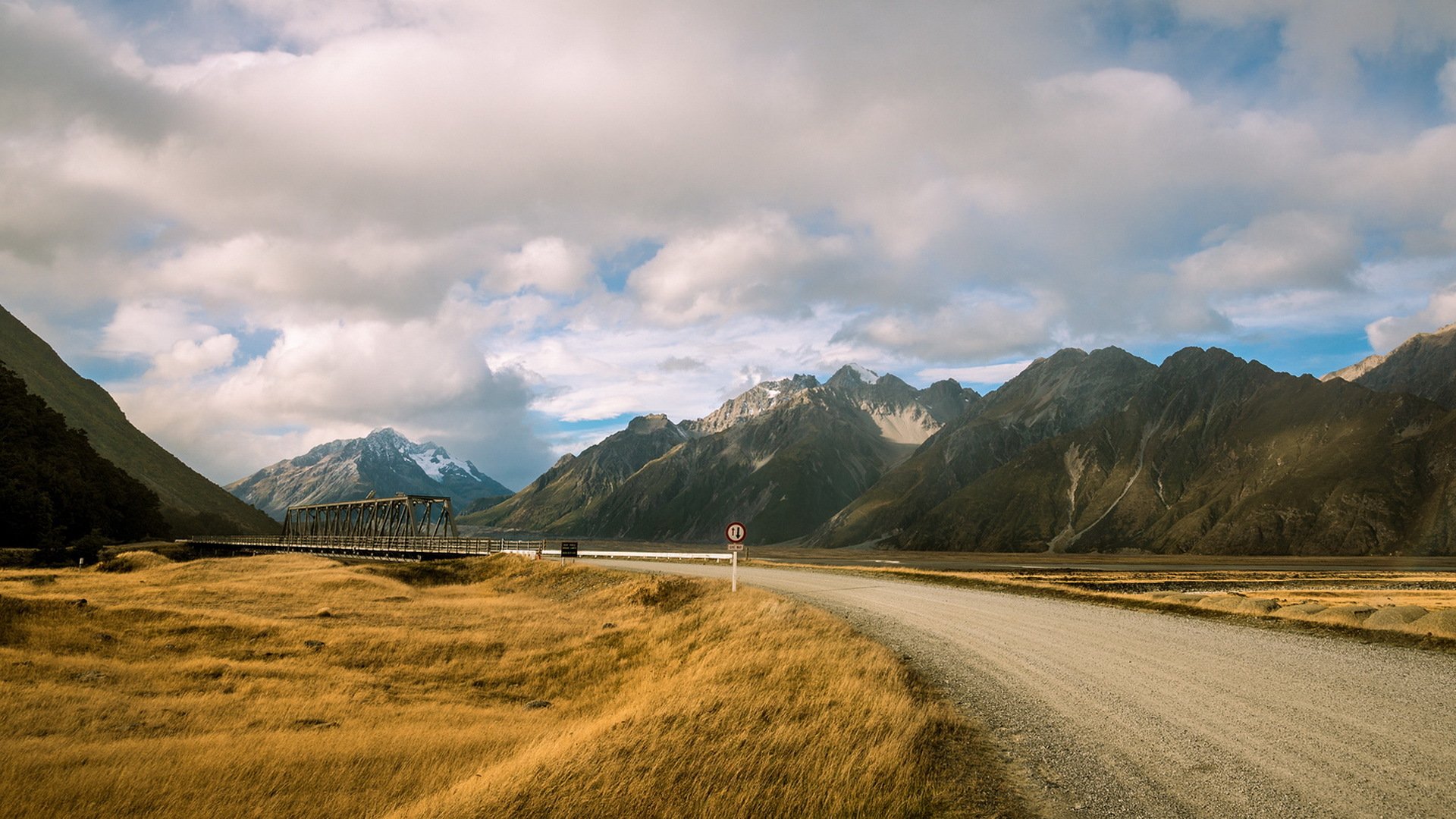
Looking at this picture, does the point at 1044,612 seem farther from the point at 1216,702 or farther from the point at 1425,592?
the point at 1425,592

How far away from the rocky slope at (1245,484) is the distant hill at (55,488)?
156987mm

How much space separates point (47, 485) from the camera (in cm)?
7894

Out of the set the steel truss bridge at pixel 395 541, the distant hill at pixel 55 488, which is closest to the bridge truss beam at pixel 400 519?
the steel truss bridge at pixel 395 541

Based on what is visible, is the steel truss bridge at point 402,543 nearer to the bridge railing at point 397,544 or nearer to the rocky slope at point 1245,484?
the bridge railing at point 397,544

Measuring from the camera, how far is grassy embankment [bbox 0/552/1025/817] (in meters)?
8.73

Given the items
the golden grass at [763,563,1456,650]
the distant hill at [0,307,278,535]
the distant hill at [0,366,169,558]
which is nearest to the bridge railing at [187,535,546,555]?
the distant hill at [0,366,169,558]

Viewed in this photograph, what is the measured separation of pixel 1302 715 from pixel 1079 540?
170m

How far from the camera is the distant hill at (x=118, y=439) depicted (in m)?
158

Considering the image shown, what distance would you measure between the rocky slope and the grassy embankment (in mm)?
142539

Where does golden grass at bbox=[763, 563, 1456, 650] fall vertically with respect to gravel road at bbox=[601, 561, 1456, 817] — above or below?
below

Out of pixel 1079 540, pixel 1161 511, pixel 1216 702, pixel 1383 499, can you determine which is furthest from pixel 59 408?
pixel 1383 499

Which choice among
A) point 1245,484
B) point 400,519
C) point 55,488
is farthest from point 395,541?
point 1245,484

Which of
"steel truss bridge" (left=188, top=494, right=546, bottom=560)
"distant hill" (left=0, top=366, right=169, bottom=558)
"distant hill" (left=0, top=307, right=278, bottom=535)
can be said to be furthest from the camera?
"distant hill" (left=0, top=307, right=278, bottom=535)

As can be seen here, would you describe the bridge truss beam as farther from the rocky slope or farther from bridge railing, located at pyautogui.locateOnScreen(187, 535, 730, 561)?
the rocky slope
